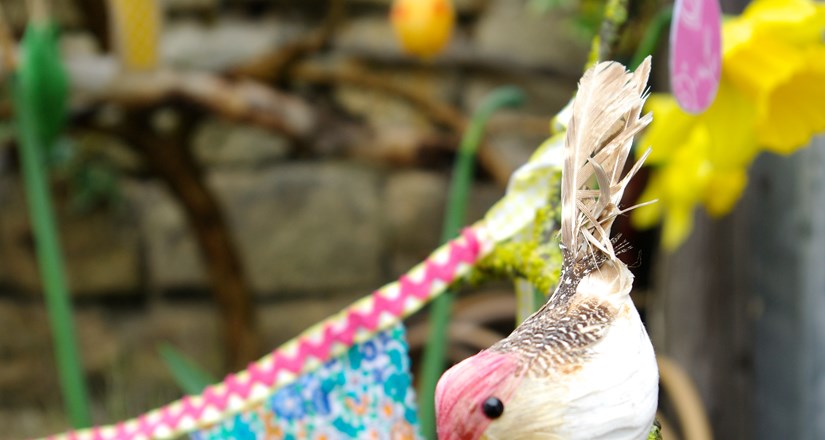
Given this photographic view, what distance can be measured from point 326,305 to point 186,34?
0.56 meters

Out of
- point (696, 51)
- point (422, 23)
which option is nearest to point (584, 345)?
point (696, 51)

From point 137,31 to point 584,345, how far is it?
0.86m

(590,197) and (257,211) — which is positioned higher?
(590,197)

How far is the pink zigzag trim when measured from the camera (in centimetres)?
46

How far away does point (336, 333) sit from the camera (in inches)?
18.2

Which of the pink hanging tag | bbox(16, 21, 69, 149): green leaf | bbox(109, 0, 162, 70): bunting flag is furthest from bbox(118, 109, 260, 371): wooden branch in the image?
the pink hanging tag

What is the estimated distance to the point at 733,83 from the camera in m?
0.51

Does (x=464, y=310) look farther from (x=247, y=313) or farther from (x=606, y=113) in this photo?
(x=606, y=113)

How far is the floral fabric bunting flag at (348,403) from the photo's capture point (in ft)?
1.49

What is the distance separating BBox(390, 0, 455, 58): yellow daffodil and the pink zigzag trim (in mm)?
651

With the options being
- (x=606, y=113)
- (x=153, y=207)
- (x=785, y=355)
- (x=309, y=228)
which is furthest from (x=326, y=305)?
(x=606, y=113)

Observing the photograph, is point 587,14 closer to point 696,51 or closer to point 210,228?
point 210,228

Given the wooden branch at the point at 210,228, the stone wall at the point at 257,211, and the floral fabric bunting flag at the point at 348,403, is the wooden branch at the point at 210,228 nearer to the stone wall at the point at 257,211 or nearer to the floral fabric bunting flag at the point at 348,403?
the stone wall at the point at 257,211

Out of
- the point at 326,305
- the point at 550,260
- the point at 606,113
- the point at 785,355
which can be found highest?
the point at 606,113
